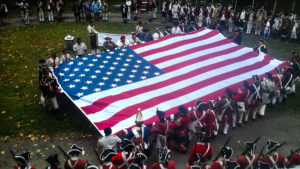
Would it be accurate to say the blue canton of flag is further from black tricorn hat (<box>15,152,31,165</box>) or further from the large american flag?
black tricorn hat (<box>15,152,31,165</box>)

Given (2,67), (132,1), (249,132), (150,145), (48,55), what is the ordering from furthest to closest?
(132,1) < (48,55) < (2,67) < (249,132) < (150,145)

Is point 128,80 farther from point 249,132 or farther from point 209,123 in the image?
point 249,132

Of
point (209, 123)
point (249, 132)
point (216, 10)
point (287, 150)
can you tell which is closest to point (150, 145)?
point (209, 123)

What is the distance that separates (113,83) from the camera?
9461 millimetres

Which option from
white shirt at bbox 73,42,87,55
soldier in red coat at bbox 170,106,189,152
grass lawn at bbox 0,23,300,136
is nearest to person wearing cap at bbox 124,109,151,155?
soldier in red coat at bbox 170,106,189,152

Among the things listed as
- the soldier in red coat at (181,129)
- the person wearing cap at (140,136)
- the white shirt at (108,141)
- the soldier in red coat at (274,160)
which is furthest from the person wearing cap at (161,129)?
the soldier in red coat at (274,160)

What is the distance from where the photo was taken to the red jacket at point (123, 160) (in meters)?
6.06

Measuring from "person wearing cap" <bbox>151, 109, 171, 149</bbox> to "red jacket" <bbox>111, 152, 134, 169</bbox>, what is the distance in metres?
1.58

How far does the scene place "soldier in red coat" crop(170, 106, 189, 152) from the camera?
25.9 ft

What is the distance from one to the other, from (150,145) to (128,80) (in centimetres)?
273

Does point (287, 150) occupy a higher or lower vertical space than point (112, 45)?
lower

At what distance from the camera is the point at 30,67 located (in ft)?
43.2

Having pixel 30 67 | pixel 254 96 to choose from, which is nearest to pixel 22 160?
pixel 254 96

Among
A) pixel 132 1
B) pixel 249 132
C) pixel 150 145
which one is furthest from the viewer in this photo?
pixel 132 1
